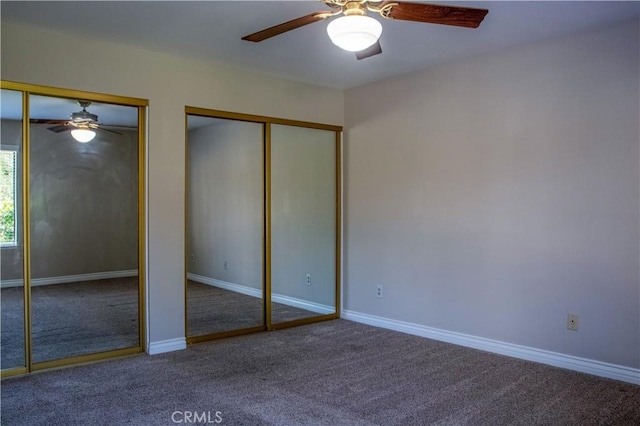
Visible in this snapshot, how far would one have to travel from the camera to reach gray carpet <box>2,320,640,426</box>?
2.78 metres

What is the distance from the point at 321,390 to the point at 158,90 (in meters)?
2.72

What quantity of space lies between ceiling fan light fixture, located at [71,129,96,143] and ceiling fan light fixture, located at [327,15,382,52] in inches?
93.5

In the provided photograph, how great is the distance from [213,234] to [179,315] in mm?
842

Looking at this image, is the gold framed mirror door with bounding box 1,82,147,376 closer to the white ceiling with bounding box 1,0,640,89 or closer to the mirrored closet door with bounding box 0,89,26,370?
the mirrored closet door with bounding box 0,89,26,370

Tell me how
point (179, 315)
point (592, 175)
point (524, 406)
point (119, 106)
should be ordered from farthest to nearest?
1. point (179, 315)
2. point (119, 106)
3. point (592, 175)
4. point (524, 406)

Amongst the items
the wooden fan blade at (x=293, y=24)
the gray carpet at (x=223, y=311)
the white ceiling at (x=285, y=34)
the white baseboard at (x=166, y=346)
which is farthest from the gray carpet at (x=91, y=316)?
the wooden fan blade at (x=293, y=24)

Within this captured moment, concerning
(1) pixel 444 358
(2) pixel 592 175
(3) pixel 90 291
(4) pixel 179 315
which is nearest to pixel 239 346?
(4) pixel 179 315

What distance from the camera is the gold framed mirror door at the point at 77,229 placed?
352cm

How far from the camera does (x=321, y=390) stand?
3.18 meters

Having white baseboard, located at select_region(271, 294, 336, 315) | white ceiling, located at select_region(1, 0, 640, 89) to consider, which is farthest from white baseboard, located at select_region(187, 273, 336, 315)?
white ceiling, located at select_region(1, 0, 640, 89)

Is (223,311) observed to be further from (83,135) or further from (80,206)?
(83,135)

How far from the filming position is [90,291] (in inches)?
158

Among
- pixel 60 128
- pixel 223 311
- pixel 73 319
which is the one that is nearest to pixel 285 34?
pixel 60 128

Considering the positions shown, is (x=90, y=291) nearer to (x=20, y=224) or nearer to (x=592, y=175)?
(x=20, y=224)
